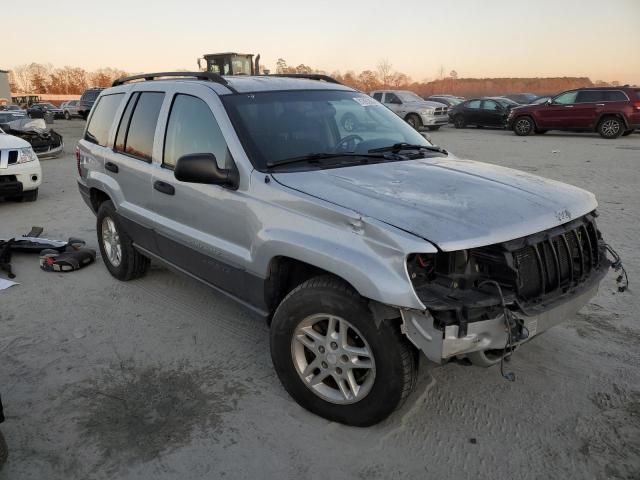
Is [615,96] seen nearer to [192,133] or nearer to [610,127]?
[610,127]

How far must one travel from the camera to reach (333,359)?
2.76 metres

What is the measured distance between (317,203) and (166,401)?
5.10 ft

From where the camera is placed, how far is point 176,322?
4141 millimetres

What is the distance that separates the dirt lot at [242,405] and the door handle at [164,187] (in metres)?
1.10

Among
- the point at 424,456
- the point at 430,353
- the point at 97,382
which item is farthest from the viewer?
the point at 97,382

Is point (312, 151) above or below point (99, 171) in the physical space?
above

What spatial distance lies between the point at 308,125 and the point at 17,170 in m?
6.63

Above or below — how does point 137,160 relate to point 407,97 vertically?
below

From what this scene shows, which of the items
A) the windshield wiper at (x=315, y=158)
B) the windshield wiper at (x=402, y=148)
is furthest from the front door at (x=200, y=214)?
the windshield wiper at (x=402, y=148)

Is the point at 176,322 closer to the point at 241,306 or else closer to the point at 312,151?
the point at 241,306

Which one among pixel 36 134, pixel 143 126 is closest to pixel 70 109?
pixel 36 134

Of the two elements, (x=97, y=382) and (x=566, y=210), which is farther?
(x=97, y=382)

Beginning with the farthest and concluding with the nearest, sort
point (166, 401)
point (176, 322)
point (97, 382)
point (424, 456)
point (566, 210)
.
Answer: point (176, 322) → point (97, 382) → point (166, 401) → point (566, 210) → point (424, 456)

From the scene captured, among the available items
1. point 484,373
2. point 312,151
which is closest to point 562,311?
point 484,373
